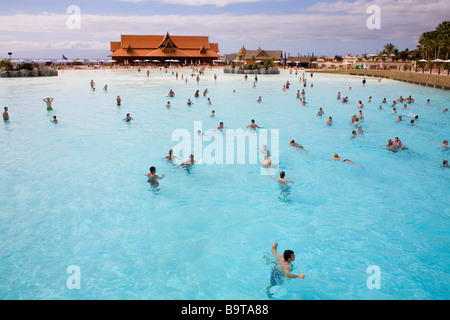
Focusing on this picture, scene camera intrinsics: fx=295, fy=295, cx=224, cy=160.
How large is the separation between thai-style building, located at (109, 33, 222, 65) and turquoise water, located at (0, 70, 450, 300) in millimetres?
66045

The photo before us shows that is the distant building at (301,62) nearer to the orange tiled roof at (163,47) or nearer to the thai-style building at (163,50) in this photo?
the orange tiled roof at (163,47)

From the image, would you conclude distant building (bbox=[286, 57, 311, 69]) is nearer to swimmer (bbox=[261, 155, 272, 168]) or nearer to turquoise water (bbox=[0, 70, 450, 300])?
turquoise water (bbox=[0, 70, 450, 300])

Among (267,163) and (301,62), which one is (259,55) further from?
(267,163)

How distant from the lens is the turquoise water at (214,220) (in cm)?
645

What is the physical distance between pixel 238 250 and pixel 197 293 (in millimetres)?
1762

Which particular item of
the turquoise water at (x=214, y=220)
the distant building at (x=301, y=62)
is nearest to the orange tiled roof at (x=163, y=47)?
the distant building at (x=301, y=62)

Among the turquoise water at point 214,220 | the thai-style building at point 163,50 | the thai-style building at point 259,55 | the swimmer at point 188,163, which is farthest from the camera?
the thai-style building at point 259,55

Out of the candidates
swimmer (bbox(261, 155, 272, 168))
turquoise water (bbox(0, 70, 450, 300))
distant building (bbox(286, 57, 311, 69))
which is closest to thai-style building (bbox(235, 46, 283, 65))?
distant building (bbox(286, 57, 311, 69))

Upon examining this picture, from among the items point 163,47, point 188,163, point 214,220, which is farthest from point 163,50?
point 214,220

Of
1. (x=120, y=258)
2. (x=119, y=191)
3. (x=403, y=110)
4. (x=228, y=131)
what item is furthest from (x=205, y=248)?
(x=403, y=110)

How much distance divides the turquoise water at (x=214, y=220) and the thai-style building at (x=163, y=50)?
A: 2600 inches

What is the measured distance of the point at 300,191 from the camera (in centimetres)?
1067

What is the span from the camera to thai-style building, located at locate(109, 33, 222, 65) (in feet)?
255

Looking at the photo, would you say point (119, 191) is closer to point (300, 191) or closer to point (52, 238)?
point (52, 238)
